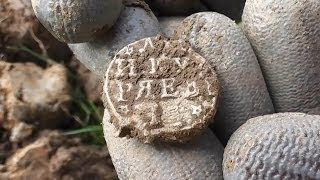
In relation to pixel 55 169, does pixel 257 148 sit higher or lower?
higher

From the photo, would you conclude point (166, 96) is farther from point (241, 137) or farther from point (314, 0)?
point (314, 0)

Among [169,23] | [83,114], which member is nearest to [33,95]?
[83,114]

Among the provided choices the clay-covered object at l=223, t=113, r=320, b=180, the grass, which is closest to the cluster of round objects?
the clay-covered object at l=223, t=113, r=320, b=180

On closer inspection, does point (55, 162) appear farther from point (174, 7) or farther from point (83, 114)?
point (174, 7)

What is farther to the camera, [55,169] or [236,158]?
[55,169]

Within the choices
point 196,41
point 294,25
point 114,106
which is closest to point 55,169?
point 114,106

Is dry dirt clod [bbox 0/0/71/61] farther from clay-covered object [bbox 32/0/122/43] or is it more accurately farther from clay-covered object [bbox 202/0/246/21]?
clay-covered object [bbox 202/0/246/21]

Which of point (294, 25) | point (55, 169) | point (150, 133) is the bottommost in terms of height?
point (55, 169)

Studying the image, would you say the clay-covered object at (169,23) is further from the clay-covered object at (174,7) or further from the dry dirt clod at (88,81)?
the dry dirt clod at (88,81)
